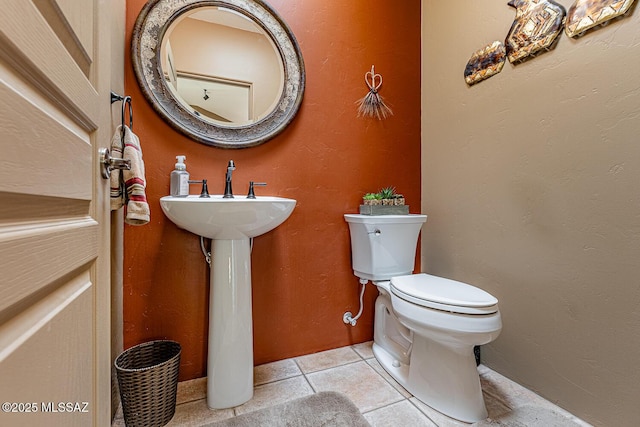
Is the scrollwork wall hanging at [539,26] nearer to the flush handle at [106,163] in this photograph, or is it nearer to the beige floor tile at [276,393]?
the flush handle at [106,163]

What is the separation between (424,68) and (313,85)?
809 millimetres

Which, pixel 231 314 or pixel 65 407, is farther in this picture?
pixel 231 314

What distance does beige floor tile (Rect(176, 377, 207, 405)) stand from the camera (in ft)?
4.18

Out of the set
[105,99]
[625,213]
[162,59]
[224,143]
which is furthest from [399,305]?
[162,59]

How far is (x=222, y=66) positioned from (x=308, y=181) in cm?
70

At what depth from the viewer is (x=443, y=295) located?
3.81ft

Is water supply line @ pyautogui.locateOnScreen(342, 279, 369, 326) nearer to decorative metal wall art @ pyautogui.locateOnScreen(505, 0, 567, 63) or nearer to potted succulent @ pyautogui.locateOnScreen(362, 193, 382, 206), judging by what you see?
potted succulent @ pyautogui.locateOnScreen(362, 193, 382, 206)

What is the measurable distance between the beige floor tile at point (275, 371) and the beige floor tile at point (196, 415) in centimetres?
22

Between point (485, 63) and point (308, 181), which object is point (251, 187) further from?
point (485, 63)

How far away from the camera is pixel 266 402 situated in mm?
1241

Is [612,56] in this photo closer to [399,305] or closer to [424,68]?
[424,68]

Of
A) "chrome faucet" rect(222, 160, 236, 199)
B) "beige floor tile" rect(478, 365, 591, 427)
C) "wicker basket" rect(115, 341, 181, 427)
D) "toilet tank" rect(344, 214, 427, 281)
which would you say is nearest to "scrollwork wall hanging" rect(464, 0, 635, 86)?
"toilet tank" rect(344, 214, 427, 281)

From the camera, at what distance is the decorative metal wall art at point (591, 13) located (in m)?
1.03

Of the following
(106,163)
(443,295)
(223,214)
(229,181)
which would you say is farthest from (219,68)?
(443,295)
